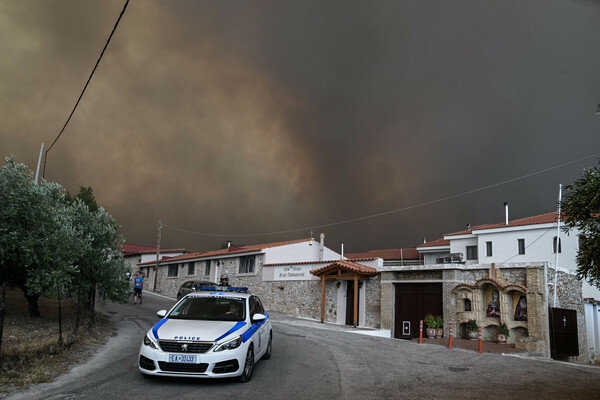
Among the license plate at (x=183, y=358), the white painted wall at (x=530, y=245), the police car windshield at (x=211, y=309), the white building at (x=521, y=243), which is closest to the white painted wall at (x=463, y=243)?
the white building at (x=521, y=243)

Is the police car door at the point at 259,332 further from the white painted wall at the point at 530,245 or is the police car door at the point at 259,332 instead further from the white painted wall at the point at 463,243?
the white painted wall at the point at 463,243

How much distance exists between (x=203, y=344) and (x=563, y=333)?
18.5 meters

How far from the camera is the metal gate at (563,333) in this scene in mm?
18750

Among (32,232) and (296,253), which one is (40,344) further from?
(296,253)

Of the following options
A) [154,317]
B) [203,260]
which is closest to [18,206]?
[154,317]

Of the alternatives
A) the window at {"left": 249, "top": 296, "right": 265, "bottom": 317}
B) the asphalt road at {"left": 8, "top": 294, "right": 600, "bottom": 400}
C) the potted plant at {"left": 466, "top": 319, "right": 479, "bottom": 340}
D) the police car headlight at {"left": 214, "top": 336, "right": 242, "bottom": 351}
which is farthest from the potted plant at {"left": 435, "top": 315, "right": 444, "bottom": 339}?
the police car headlight at {"left": 214, "top": 336, "right": 242, "bottom": 351}

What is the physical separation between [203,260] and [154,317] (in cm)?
2123

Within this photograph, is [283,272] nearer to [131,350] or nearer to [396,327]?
[396,327]

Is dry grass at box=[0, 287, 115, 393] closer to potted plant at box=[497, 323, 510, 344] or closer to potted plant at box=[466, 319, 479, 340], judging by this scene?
potted plant at box=[466, 319, 479, 340]

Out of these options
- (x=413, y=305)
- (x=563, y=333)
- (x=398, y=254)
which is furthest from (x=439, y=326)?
(x=398, y=254)

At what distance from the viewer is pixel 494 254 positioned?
124 ft

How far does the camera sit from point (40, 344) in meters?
10.1

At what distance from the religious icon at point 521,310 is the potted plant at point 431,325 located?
3573 mm

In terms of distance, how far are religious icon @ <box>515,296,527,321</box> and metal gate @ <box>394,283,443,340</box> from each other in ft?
11.3
